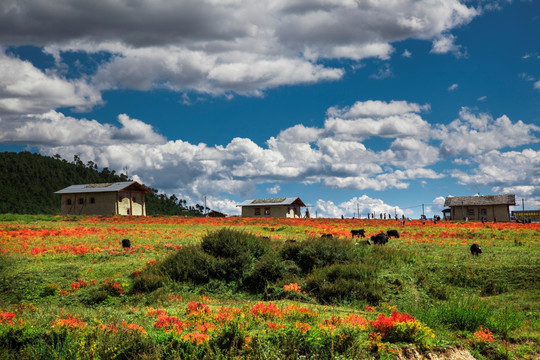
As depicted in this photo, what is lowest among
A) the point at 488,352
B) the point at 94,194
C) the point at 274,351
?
the point at 488,352

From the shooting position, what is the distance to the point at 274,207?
3054 inches

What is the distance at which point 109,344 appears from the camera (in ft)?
25.7

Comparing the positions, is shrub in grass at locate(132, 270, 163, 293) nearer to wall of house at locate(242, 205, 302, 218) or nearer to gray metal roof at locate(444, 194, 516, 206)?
wall of house at locate(242, 205, 302, 218)

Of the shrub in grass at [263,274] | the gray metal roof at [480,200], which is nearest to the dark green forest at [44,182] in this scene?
the gray metal roof at [480,200]

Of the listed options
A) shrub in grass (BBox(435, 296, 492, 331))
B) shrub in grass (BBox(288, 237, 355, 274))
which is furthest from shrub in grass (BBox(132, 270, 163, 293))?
shrub in grass (BBox(435, 296, 492, 331))

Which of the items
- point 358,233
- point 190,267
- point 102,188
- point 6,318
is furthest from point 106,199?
point 6,318

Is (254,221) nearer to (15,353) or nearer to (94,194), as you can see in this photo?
(94,194)

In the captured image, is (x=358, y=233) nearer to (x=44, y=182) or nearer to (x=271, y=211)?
(x=271, y=211)

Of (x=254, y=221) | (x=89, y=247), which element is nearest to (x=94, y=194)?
A: (x=254, y=221)

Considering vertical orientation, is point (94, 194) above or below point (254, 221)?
above

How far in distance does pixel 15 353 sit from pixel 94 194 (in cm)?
6330

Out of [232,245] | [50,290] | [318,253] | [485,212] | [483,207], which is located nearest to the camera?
[50,290]

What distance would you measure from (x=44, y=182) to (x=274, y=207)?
6917 cm

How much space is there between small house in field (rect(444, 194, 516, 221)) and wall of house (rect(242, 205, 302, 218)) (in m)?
25.8
